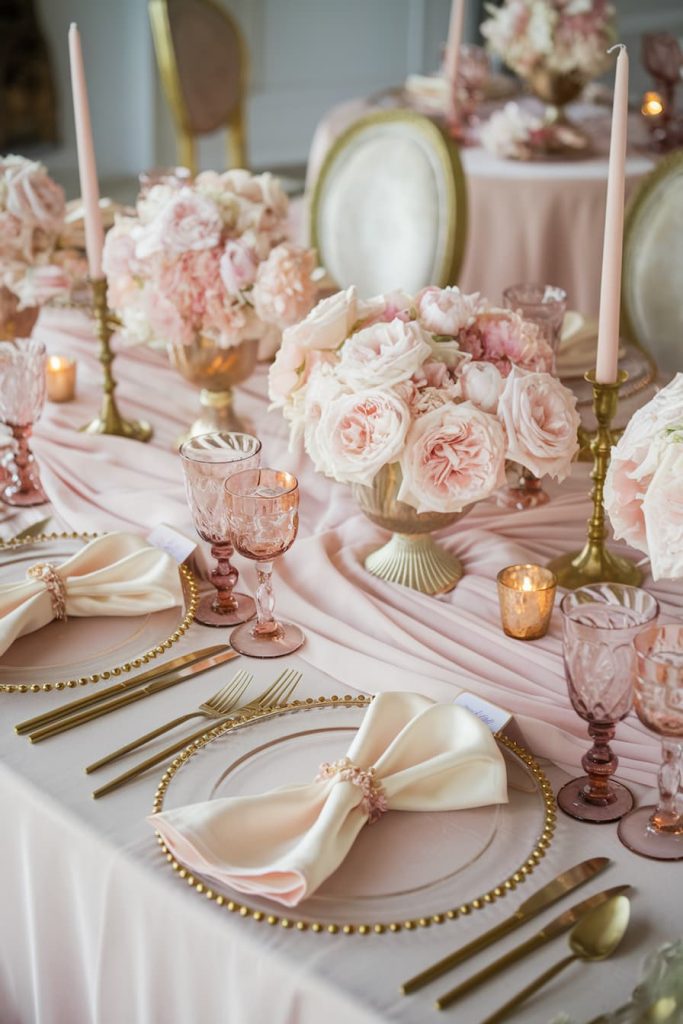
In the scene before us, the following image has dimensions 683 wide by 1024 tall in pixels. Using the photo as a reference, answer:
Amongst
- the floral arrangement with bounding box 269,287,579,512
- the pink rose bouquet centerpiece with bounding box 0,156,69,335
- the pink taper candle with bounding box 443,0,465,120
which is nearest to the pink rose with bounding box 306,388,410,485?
the floral arrangement with bounding box 269,287,579,512

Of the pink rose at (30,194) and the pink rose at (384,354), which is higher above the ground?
the pink rose at (30,194)

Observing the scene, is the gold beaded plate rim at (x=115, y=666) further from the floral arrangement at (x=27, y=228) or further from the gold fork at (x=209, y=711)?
the floral arrangement at (x=27, y=228)

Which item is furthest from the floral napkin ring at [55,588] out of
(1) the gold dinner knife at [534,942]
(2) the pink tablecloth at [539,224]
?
(2) the pink tablecloth at [539,224]

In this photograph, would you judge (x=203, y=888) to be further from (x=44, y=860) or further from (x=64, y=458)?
(x=64, y=458)

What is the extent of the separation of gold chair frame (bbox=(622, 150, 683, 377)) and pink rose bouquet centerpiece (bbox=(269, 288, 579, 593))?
2.87ft

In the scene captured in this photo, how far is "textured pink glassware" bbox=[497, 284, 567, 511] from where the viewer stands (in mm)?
1694

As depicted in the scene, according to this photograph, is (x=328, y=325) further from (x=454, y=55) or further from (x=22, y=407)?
(x=454, y=55)

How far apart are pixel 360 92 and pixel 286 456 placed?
232 inches

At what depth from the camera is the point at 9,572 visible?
4.96 feet

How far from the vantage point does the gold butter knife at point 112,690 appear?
3.96 feet

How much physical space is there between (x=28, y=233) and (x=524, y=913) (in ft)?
4.73

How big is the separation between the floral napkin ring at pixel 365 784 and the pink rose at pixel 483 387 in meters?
0.46

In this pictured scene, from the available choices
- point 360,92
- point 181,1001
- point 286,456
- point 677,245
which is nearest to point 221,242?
point 286,456

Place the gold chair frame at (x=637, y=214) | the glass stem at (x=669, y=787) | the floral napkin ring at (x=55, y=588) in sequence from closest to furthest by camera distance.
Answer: the glass stem at (x=669, y=787)
the floral napkin ring at (x=55, y=588)
the gold chair frame at (x=637, y=214)
